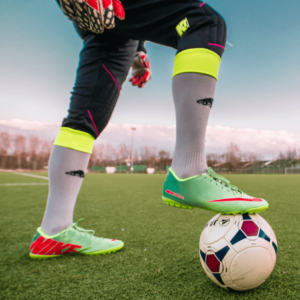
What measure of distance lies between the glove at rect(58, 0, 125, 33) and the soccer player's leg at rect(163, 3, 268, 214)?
0.94ft

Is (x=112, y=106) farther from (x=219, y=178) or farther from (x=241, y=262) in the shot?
(x=241, y=262)

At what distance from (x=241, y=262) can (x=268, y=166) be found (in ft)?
159

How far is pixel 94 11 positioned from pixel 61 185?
2.89 ft

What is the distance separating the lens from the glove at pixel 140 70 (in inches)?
63.4

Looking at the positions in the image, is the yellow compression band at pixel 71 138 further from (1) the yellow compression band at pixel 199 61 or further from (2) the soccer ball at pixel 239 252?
(2) the soccer ball at pixel 239 252

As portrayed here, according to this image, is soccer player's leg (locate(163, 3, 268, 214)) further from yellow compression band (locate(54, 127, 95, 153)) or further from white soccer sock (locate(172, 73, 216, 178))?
yellow compression band (locate(54, 127, 95, 153))

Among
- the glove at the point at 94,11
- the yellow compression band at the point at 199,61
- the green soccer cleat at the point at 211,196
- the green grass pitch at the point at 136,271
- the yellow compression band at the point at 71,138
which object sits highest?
the glove at the point at 94,11

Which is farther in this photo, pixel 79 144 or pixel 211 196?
pixel 79 144

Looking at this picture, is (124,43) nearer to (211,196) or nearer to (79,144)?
(79,144)

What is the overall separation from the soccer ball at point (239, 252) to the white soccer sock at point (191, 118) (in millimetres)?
281

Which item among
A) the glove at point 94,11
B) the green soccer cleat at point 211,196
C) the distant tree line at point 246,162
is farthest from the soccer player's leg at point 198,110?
the distant tree line at point 246,162

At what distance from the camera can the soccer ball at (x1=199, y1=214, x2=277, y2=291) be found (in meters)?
0.90

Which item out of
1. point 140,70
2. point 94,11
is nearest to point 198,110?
point 94,11

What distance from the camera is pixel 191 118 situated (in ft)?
3.27
